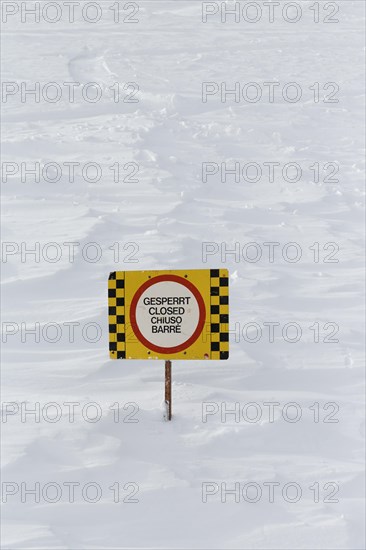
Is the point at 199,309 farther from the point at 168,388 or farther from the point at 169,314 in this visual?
the point at 168,388

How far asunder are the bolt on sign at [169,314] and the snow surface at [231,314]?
1.16 feet

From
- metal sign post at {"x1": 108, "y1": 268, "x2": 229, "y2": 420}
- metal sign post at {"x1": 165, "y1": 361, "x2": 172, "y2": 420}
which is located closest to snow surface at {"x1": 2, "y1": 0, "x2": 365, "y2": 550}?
metal sign post at {"x1": 165, "y1": 361, "x2": 172, "y2": 420}

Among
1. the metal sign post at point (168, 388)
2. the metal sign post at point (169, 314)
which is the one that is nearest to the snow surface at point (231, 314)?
the metal sign post at point (168, 388)

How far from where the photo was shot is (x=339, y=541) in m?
2.59

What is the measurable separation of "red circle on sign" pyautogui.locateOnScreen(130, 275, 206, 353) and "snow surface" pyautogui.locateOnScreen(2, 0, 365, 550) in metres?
0.36

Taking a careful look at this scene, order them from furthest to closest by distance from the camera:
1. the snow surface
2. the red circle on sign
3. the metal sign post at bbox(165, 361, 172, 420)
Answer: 1. the metal sign post at bbox(165, 361, 172, 420)
2. the red circle on sign
3. the snow surface

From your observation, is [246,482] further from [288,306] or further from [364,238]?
[364,238]

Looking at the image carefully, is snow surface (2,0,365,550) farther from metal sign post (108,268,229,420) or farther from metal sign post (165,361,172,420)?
metal sign post (108,268,229,420)

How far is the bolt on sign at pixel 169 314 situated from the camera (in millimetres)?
3080

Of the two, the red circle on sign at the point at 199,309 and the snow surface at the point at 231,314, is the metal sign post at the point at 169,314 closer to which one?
the red circle on sign at the point at 199,309

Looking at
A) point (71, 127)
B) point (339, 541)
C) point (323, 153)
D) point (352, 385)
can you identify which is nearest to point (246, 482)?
point (339, 541)

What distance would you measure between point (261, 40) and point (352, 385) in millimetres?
9961

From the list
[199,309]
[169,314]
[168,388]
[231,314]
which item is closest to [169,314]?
[169,314]

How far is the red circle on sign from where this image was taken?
10.1ft
